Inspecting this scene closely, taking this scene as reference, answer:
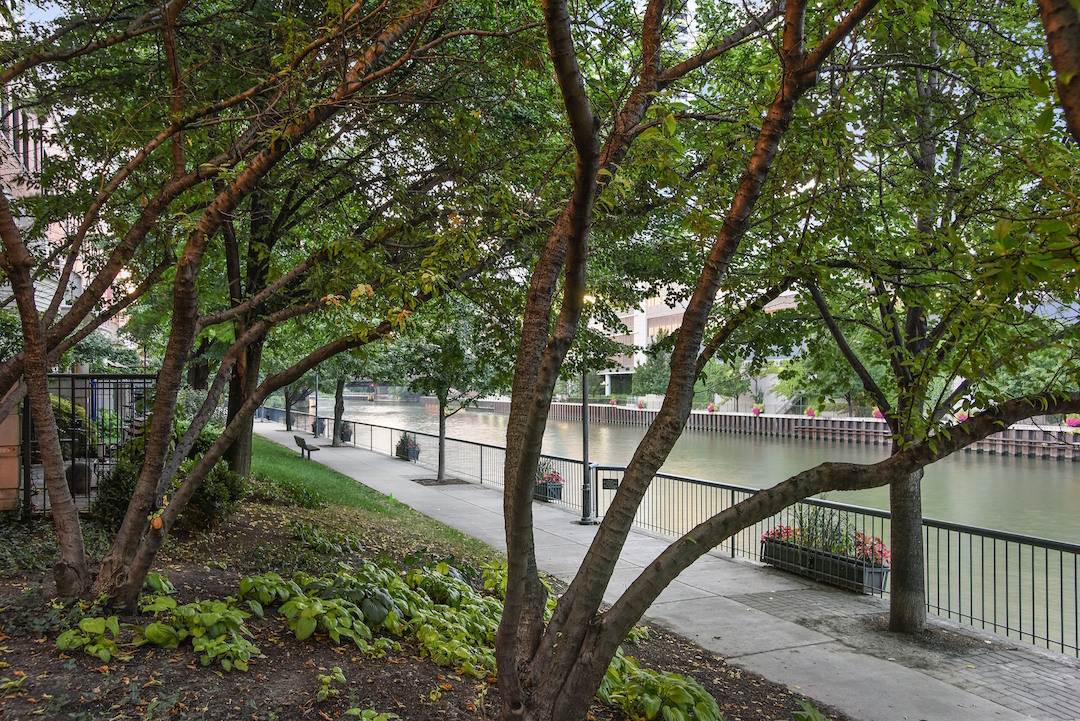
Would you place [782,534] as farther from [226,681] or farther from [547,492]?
[226,681]

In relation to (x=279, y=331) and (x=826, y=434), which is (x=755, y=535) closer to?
(x=279, y=331)

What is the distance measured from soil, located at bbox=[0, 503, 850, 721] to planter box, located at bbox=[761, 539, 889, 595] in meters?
4.07

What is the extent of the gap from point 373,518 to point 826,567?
7010 mm

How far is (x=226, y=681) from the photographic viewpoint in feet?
13.9

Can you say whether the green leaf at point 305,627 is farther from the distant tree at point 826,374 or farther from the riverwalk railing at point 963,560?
the distant tree at point 826,374

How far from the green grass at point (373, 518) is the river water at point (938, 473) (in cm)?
1230

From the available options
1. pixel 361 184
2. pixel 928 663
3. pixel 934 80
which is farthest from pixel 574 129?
pixel 934 80

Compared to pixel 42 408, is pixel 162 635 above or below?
below

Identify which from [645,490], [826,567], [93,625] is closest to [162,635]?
[93,625]

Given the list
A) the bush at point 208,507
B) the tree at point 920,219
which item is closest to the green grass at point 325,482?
the bush at point 208,507

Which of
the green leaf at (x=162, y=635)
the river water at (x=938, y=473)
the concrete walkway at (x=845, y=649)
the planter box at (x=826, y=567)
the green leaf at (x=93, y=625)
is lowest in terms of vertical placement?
the river water at (x=938, y=473)

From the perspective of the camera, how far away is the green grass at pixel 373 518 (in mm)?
10586

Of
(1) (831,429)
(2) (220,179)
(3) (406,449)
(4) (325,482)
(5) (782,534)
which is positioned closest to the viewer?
(2) (220,179)

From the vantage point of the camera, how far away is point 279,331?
48.2 feet
